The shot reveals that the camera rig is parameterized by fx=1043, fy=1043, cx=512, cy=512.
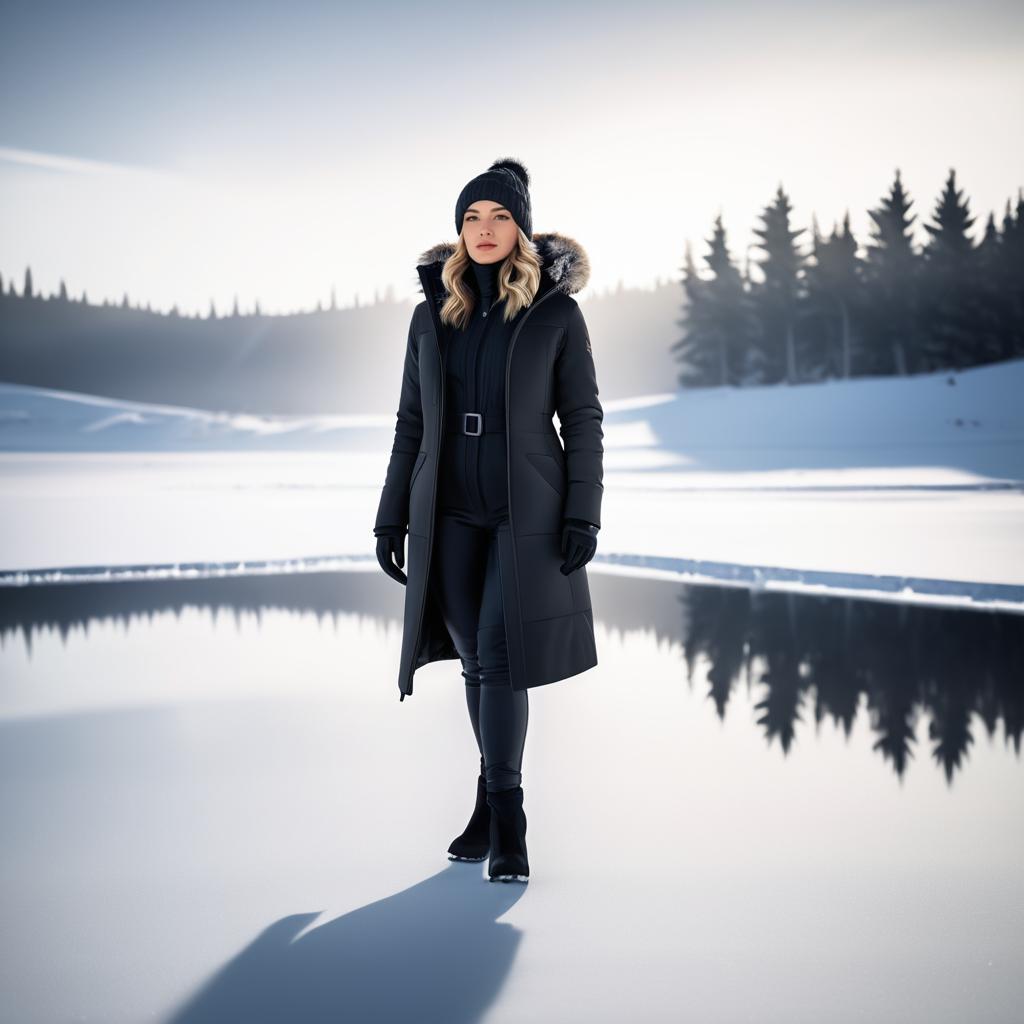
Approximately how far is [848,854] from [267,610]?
4794mm

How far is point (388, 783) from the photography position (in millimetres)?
3605

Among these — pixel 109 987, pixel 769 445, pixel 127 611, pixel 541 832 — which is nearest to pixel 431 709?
pixel 541 832

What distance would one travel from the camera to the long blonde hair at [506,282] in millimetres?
2898

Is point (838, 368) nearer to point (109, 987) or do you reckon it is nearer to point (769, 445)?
point (769, 445)

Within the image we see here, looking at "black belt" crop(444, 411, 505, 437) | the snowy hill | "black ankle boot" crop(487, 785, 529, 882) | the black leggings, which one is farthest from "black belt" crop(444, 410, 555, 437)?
the snowy hill

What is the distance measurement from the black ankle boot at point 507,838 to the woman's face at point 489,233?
4.95 feet

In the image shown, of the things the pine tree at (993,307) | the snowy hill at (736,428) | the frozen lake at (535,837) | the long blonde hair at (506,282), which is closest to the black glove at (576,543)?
the long blonde hair at (506,282)

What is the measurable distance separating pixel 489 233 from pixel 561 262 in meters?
0.22

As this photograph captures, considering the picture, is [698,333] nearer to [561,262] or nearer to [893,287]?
[893,287]

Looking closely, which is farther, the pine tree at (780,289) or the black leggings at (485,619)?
the pine tree at (780,289)

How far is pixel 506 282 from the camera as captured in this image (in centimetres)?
292

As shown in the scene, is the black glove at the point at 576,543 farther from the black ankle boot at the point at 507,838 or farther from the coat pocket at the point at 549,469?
the black ankle boot at the point at 507,838

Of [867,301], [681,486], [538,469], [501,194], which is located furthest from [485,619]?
[867,301]

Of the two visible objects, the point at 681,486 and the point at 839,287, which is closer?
the point at 681,486
